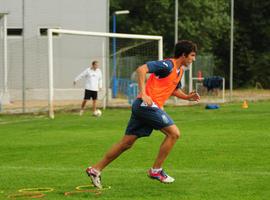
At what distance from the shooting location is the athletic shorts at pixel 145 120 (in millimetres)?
9852

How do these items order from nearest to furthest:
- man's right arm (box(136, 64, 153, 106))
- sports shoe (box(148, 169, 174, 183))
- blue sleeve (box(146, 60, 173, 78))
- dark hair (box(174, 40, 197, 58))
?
man's right arm (box(136, 64, 153, 106)), blue sleeve (box(146, 60, 173, 78)), sports shoe (box(148, 169, 174, 183)), dark hair (box(174, 40, 197, 58))

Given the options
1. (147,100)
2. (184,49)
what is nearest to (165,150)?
(147,100)

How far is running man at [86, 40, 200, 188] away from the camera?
9852mm

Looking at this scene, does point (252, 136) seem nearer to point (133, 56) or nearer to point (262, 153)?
point (262, 153)

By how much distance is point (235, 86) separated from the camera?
49.1 meters

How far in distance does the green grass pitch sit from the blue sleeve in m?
1.44

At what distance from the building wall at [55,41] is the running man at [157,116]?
65.0 ft

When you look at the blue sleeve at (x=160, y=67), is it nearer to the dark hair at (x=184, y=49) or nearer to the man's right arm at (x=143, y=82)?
the man's right arm at (x=143, y=82)

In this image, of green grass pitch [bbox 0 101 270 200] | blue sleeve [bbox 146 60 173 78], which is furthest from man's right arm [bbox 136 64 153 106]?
green grass pitch [bbox 0 101 270 200]

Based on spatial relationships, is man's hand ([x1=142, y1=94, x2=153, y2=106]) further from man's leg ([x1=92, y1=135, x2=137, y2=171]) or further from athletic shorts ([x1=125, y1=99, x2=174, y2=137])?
man's leg ([x1=92, y1=135, x2=137, y2=171])

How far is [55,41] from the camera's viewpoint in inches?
1305

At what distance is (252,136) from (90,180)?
22.9 ft

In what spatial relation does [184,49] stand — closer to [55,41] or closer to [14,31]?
[55,41]

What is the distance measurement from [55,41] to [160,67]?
2376cm
